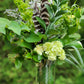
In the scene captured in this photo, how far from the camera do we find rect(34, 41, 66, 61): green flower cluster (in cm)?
63

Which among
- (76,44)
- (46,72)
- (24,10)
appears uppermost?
(24,10)

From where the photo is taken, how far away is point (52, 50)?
63 cm

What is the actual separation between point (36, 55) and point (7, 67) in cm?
154

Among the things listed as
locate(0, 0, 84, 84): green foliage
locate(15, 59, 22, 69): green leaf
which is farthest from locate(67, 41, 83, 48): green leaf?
locate(15, 59, 22, 69): green leaf

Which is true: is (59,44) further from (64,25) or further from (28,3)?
(28,3)

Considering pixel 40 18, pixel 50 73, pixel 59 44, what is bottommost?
pixel 50 73

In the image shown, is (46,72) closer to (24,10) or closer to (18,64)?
(18,64)

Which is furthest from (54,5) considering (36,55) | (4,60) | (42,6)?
(4,60)

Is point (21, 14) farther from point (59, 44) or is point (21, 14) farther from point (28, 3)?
point (59, 44)

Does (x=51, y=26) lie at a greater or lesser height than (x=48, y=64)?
greater

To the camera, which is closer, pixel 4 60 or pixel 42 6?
pixel 42 6

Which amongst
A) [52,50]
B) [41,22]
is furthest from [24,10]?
[52,50]

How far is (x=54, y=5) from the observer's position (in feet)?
2.06

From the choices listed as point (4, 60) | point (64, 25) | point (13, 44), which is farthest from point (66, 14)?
point (4, 60)
